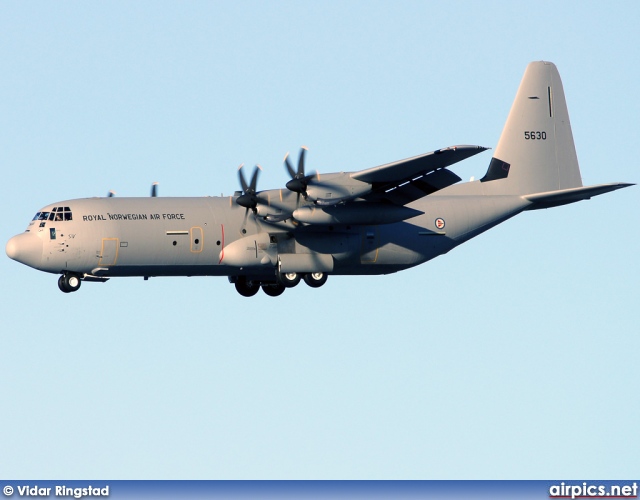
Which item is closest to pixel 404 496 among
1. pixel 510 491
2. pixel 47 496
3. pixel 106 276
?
pixel 510 491

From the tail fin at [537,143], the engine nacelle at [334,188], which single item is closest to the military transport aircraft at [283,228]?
the engine nacelle at [334,188]

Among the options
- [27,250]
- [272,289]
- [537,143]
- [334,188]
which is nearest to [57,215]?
[27,250]

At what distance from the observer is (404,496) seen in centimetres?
2367

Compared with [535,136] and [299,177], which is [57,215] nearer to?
[299,177]

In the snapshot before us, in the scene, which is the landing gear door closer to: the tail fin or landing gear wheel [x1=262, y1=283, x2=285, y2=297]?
landing gear wheel [x1=262, y1=283, x2=285, y2=297]

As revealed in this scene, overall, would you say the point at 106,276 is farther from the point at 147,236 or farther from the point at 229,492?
the point at 229,492

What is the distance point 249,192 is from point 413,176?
454cm

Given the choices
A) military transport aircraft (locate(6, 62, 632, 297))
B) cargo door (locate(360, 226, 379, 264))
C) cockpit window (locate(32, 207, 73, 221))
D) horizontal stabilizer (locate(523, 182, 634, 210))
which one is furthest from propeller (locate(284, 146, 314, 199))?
horizontal stabilizer (locate(523, 182, 634, 210))

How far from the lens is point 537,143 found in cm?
3638

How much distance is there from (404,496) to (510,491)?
2.09 meters

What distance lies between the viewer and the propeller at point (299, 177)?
31203 millimetres

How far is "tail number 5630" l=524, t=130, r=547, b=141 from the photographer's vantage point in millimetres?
36406

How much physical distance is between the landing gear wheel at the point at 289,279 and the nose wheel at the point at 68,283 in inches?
215

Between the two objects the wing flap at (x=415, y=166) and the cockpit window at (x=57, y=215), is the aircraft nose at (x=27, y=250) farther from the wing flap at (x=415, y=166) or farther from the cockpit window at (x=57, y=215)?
the wing flap at (x=415, y=166)
